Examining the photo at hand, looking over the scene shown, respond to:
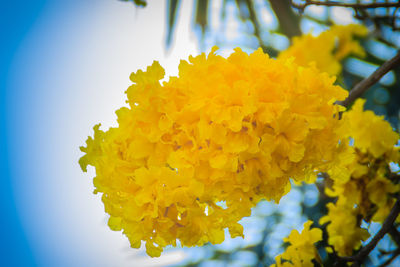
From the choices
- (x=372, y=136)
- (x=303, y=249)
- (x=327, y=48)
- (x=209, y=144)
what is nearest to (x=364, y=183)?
(x=372, y=136)

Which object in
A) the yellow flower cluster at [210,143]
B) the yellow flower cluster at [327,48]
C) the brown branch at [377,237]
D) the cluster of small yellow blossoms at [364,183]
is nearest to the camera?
the yellow flower cluster at [210,143]

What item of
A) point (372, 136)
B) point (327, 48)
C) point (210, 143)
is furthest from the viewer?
point (327, 48)

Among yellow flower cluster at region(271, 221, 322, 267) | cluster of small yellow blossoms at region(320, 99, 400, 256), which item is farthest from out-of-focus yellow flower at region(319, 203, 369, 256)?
yellow flower cluster at region(271, 221, 322, 267)

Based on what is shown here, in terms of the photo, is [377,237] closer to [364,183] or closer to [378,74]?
[364,183]

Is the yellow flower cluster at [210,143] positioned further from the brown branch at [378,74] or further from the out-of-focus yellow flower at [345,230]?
the out-of-focus yellow flower at [345,230]

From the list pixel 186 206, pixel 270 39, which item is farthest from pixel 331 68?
pixel 186 206

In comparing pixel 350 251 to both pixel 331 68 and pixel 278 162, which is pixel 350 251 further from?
pixel 331 68

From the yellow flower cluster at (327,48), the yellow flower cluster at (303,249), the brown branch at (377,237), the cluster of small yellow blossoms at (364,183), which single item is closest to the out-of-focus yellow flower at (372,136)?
the cluster of small yellow blossoms at (364,183)

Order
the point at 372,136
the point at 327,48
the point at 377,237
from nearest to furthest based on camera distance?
1. the point at 377,237
2. the point at 372,136
3. the point at 327,48
